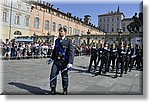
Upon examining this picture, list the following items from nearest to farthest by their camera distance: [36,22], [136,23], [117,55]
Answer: [117,55]
[136,23]
[36,22]

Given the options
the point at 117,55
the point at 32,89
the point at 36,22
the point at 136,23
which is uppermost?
the point at 36,22

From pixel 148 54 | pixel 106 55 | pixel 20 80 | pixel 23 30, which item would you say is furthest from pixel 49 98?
pixel 23 30

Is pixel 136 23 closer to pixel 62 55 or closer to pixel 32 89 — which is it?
pixel 62 55

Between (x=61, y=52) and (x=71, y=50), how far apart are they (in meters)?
0.13

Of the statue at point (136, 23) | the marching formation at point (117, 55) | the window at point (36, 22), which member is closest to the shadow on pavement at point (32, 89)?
the statue at point (136, 23)

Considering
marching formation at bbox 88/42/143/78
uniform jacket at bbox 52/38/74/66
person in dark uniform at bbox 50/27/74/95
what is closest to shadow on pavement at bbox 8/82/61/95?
person in dark uniform at bbox 50/27/74/95

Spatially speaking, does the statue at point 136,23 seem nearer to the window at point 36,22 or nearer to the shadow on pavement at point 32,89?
the shadow on pavement at point 32,89

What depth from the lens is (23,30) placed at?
18078 millimetres

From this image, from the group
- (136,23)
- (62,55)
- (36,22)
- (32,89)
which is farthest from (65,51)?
(36,22)

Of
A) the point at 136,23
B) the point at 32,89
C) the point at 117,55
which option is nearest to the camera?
the point at 32,89

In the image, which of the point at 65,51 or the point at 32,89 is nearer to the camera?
the point at 65,51

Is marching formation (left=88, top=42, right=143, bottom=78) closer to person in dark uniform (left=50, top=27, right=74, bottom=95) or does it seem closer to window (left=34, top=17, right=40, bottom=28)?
person in dark uniform (left=50, top=27, right=74, bottom=95)

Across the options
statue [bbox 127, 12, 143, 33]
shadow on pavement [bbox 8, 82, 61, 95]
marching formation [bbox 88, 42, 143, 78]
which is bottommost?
shadow on pavement [bbox 8, 82, 61, 95]

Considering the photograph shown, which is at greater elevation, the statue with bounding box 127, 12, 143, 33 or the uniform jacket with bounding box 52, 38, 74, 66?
the statue with bounding box 127, 12, 143, 33
